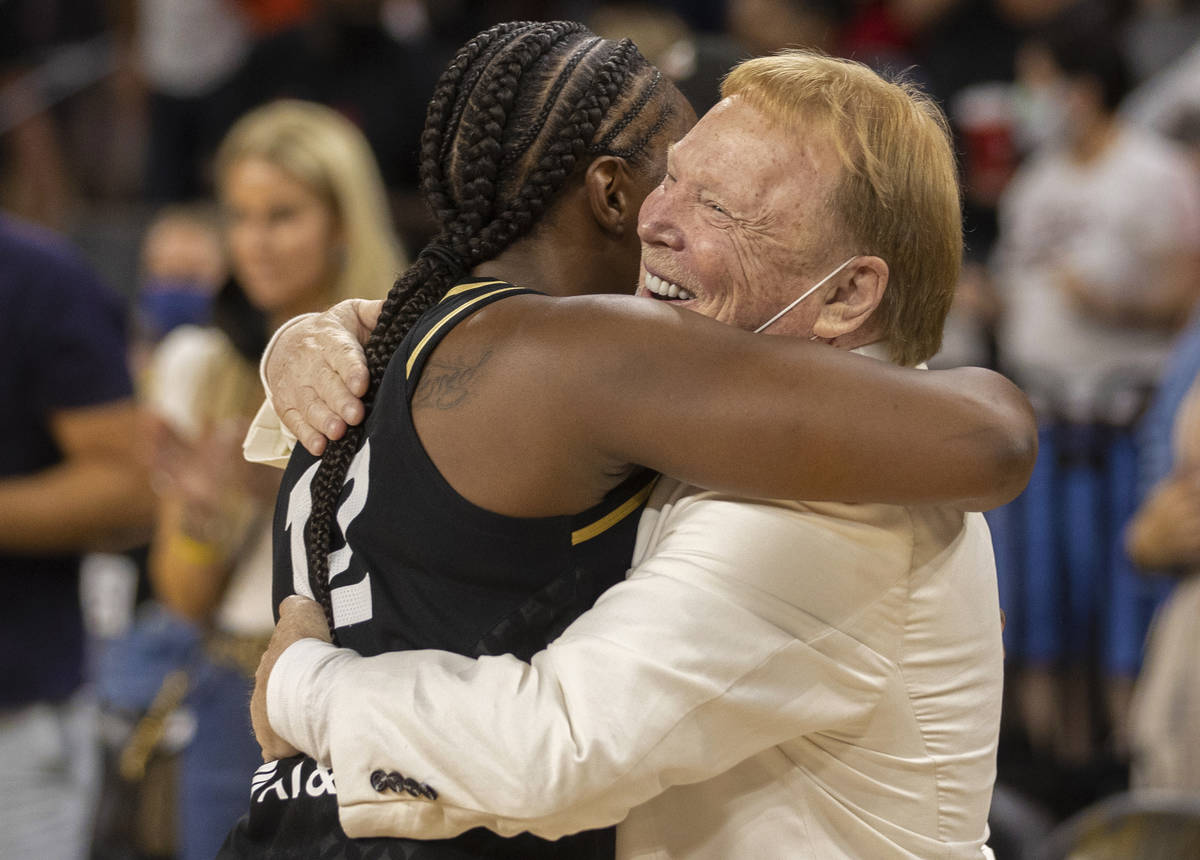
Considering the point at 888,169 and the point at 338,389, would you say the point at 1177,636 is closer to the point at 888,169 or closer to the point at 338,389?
the point at 888,169

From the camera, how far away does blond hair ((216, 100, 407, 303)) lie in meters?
3.37

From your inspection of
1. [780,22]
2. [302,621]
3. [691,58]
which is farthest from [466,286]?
[780,22]

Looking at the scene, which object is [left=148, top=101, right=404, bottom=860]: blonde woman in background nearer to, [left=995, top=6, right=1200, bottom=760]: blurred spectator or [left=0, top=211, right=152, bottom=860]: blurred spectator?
[left=0, top=211, right=152, bottom=860]: blurred spectator

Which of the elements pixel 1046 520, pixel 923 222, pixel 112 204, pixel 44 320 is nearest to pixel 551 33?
pixel 923 222

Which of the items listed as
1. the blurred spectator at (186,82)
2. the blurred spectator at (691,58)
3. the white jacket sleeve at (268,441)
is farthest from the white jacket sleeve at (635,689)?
the blurred spectator at (186,82)

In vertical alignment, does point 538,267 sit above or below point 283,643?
above

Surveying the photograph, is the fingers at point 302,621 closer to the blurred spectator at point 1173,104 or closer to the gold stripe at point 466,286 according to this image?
the gold stripe at point 466,286

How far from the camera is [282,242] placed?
3.37m

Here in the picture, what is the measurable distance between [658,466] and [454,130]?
1.58 feet

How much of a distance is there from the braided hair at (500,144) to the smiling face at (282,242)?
1.74 metres

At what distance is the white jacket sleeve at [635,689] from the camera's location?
136 cm

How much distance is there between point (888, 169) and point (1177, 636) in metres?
2.32

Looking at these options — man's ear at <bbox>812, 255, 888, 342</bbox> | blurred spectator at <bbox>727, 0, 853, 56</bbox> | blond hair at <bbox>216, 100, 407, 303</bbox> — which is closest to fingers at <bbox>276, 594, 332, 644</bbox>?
man's ear at <bbox>812, 255, 888, 342</bbox>

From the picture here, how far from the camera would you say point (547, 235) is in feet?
5.40
